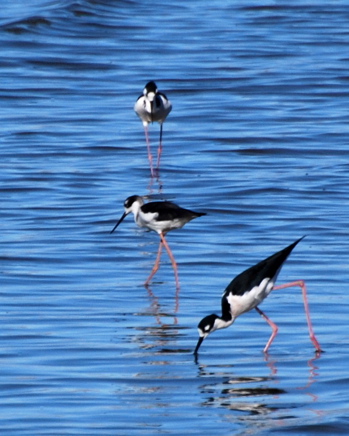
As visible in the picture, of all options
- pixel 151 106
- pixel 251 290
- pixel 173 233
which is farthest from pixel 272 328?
pixel 151 106

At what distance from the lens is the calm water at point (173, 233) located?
598cm

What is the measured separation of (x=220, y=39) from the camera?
22.5 metres

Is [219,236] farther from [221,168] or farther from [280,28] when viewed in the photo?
[280,28]

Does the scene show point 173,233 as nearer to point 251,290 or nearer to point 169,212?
point 169,212

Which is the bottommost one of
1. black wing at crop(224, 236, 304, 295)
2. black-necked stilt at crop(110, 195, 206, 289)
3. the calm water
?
the calm water

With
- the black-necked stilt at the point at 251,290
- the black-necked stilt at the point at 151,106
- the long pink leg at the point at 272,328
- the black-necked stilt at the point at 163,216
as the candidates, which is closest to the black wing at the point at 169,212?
the black-necked stilt at the point at 163,216

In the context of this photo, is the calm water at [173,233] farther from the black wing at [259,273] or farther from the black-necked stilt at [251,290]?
the black wing at [259,273]

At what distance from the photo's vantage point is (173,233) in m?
10.4

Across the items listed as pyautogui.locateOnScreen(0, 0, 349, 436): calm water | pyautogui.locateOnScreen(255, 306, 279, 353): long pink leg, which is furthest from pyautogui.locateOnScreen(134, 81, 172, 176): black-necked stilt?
pyautogui.locateOnScreen(255, 306, 279, 353): long pink leg

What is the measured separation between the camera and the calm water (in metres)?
5.98

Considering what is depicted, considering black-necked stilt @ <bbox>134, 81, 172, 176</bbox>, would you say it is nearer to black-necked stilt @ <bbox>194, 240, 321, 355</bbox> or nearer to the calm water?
the calm water

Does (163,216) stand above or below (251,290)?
below

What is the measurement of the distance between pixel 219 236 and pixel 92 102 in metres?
7.23

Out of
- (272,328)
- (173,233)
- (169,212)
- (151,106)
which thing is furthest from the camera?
(151,106)
